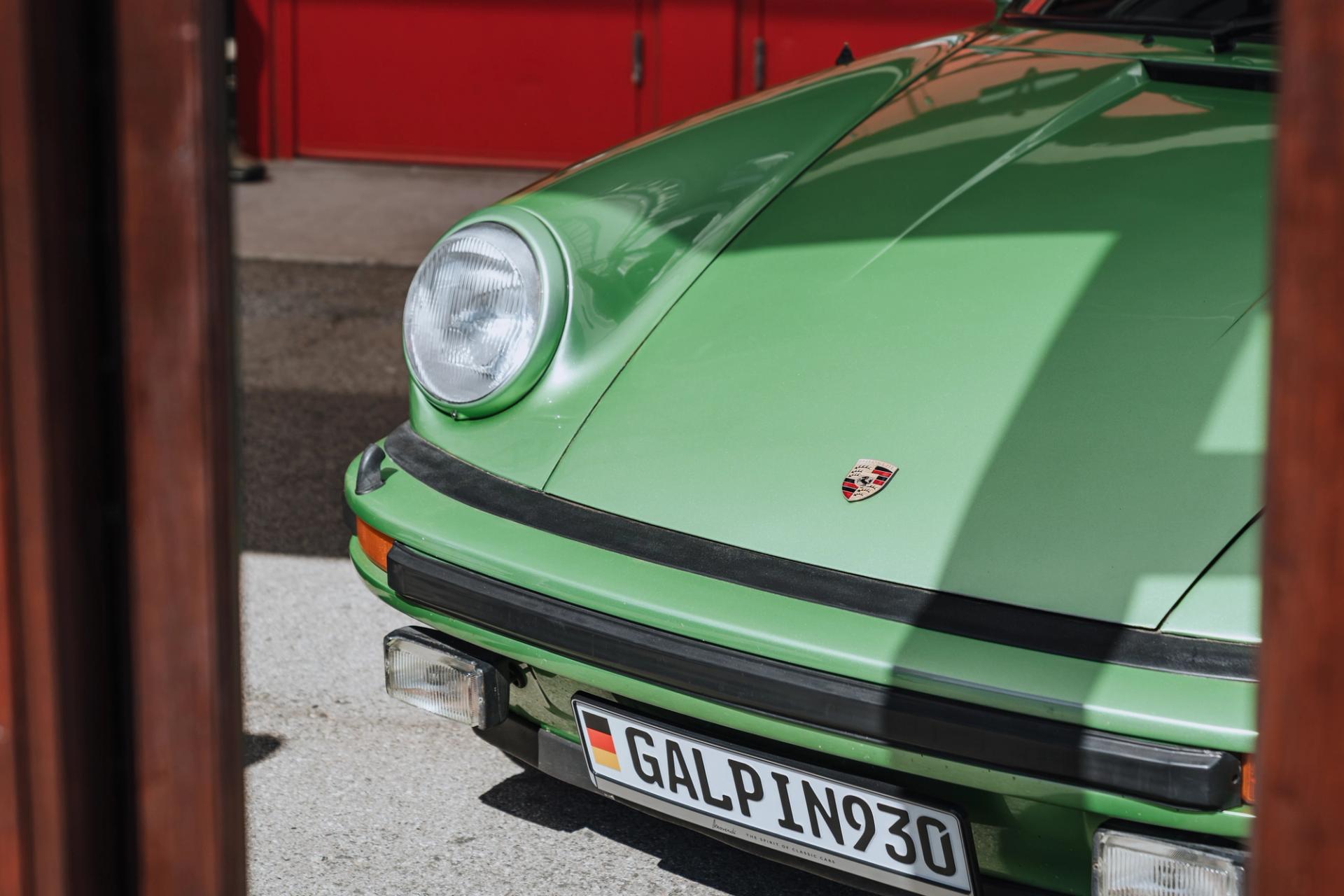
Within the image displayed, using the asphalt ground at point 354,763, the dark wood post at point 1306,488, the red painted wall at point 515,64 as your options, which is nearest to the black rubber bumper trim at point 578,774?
the asphalt ground at point 354,763

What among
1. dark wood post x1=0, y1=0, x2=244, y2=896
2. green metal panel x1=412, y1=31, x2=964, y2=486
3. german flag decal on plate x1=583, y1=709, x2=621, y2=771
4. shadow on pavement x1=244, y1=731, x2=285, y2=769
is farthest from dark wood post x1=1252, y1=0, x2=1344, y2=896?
shadow on pavement x1=244, y1=731, x2=285, y2=769

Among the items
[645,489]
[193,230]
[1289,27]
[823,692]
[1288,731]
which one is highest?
[1289,27]

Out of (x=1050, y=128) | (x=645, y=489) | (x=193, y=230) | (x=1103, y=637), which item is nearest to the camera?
(x=193, y=230)

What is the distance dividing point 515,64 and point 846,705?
20.7 feet

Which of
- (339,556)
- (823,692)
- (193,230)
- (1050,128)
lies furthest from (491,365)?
(339,556)

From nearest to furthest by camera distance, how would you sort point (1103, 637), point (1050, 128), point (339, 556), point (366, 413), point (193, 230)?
point (193, 230) → point (1103, 637) → point (1050, 128) → point (339, 556) → point (366, 413)

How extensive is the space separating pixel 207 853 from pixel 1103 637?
872 millimetres

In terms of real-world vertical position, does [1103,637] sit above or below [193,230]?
below

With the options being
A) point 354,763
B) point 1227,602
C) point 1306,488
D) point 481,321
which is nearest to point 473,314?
point 481,321

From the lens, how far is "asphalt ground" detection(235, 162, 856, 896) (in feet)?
6.24

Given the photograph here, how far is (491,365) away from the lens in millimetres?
1858

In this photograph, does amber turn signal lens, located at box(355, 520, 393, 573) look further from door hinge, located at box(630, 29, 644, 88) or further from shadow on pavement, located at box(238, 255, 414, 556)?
door hinge, located at box(630, 29, 644, 88)

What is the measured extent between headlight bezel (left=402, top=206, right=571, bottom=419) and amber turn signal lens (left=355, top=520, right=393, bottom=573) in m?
0.19

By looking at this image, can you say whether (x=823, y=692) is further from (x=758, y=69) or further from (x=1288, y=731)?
(x=758, y=69)
